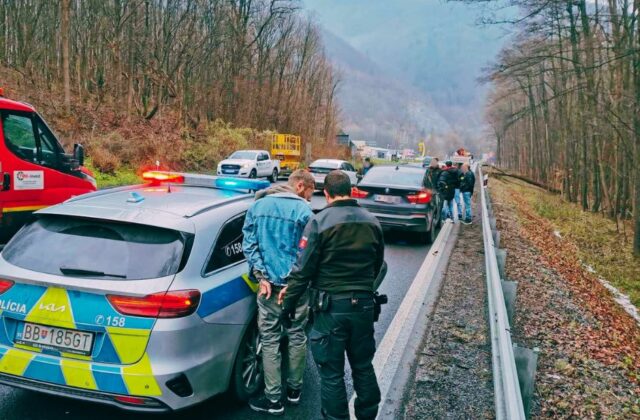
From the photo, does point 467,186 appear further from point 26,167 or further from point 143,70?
point 143,70

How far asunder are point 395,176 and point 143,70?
2314cm

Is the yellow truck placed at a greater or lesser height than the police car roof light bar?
greater

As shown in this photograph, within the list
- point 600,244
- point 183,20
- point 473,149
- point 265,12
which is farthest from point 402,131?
point 600,244

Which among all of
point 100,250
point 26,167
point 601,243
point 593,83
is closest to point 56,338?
point 100,250

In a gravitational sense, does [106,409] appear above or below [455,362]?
above

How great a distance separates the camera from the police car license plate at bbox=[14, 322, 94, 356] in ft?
10.8

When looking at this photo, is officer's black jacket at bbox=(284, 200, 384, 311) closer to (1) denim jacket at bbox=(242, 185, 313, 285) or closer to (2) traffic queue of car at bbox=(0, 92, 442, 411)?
(1) denim jacket at bbox=(242, 185, 313, 285)

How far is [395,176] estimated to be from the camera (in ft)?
41.1

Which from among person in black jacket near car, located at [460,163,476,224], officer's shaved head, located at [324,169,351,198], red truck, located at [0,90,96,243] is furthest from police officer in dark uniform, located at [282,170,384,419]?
person in black jacket near car, located at [460,163,476,224]

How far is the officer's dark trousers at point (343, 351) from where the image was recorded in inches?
139

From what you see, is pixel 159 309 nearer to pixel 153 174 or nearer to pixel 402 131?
pixel 153 174

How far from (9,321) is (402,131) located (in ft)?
571

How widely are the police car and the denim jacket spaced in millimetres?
242

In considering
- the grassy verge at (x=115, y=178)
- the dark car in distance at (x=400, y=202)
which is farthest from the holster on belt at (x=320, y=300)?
the grassy verge at (x=115, y=178)
